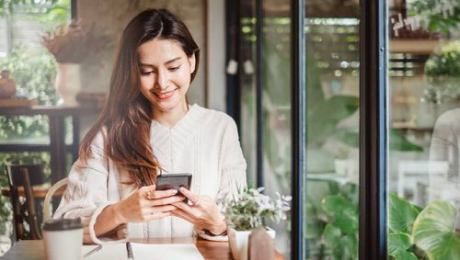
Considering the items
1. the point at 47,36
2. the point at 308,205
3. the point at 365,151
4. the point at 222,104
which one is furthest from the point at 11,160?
the point at 365,151

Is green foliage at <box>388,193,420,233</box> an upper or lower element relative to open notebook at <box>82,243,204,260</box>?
upper

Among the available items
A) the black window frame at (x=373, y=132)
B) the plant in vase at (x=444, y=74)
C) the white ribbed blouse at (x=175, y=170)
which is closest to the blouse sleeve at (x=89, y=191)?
the white ribbed blouse at (x=175, y=170)

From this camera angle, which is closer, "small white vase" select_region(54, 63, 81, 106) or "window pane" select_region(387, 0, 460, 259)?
"window pane" select_region(387, 0, 460, 259)

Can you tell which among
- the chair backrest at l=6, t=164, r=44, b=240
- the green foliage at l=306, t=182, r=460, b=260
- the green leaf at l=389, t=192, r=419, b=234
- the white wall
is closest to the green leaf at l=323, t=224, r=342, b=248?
the green foliage at l=306, t=182, r=460, b=260

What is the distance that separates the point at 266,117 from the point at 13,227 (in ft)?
5.51

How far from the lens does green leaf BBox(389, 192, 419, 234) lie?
222cm

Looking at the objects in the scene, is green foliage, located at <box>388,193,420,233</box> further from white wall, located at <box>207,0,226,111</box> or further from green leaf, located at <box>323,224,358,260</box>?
white wall, located at <box>207,0,226,111</box>

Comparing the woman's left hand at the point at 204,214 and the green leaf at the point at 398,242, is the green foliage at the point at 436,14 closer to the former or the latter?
the green leaf at the point at 398,242

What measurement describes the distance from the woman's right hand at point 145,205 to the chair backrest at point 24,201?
0.69 meters

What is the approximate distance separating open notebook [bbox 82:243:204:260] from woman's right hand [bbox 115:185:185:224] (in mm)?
114

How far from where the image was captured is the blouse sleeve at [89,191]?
2.56m

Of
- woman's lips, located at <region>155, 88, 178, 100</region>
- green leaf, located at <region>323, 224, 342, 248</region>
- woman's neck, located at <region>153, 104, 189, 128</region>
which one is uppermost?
woman's lips, located at <region>155, 88, 178, 100</region>

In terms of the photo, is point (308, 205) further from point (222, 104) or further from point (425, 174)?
point (425, 174)

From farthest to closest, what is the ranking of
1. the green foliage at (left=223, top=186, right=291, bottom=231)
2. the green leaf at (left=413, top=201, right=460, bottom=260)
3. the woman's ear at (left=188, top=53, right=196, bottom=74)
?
the woman's ear at (left=188, top=53, right=196, bottom=74) < the green foliage at (left=223, top=186, right=291, bottom=231) < the green leaf at (left=413, top=201, right=460, bottom=260)
